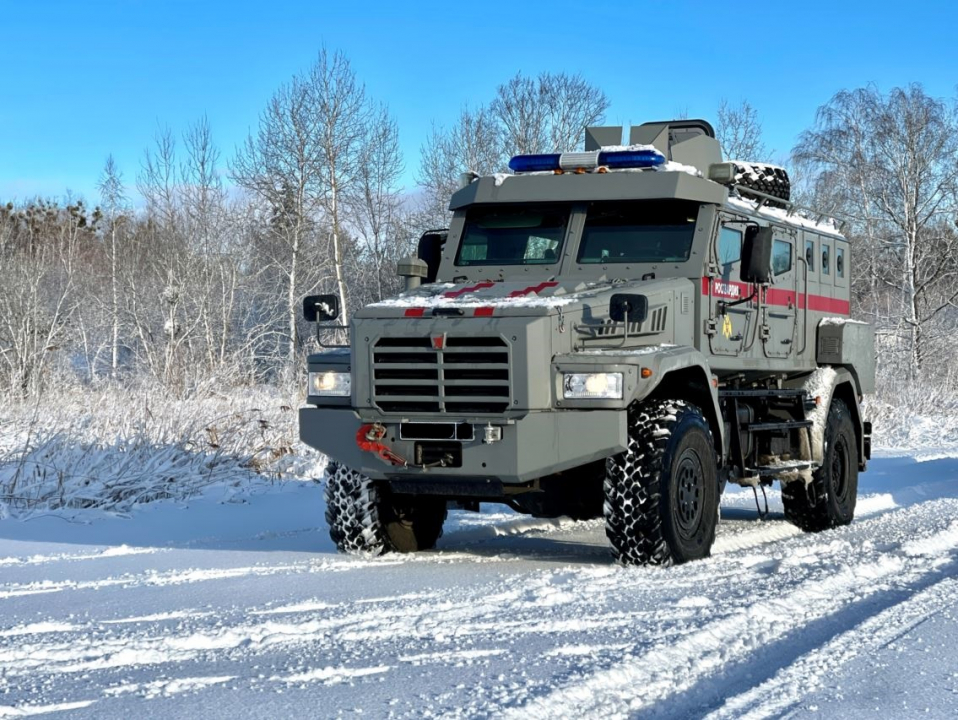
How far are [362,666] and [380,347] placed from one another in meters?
2.88

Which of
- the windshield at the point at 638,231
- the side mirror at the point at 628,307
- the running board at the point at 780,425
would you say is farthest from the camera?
the running board at the point at 780,425

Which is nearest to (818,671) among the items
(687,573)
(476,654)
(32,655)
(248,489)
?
(476,654)

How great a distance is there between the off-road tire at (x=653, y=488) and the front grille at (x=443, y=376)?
2.84 feet

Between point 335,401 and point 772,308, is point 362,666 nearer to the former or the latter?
point 335,401

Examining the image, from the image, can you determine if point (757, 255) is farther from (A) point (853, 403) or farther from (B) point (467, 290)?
(A) point (853, 403)

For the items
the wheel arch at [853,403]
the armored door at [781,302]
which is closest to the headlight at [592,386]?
the armored door at [781,302]

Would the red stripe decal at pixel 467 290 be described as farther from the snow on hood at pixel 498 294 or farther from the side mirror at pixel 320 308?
the side mirror at pixel 320 308

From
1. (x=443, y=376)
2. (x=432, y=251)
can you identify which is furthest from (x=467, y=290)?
(x=432, y=251)

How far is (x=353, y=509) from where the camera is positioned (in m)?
7.92

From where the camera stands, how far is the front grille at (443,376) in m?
7.01

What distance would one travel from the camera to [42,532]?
9367 mm

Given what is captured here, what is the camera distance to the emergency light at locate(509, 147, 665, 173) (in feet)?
27.8

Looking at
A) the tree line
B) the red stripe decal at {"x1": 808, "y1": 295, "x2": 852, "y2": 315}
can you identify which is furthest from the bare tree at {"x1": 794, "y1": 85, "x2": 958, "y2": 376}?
the red stripe decal at {"x1": 808, "y1": 295, "x2": 852, "y2": 315}

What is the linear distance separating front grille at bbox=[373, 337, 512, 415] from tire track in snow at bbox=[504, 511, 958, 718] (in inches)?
77.5
